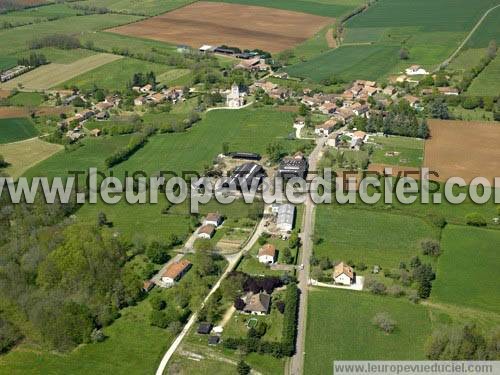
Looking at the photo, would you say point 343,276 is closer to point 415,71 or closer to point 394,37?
point 415,71

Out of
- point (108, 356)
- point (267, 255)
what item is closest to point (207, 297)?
point (267, 255)

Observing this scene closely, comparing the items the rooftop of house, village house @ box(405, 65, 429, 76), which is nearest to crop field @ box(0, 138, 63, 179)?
the rooftop of house

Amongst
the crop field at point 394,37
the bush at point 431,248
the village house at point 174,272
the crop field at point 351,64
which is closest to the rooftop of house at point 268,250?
the village house at point 174,272

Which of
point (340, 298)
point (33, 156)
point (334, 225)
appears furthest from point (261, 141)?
point (340, 298)

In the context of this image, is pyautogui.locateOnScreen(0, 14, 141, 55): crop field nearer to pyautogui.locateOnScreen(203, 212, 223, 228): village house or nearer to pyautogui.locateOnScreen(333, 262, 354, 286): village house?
pyautogui.locateOnScreen(203, 212, 223, 228): village house

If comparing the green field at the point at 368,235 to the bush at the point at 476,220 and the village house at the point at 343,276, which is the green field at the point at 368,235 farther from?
the bush at the point at 476,220

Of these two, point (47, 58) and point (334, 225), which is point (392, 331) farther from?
point (47, 58)

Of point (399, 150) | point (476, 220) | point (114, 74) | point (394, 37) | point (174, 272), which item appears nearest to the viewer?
point (174, 272)
